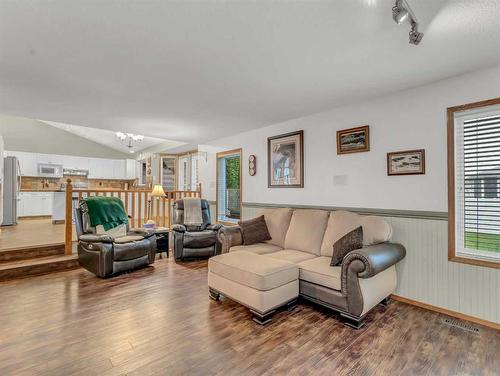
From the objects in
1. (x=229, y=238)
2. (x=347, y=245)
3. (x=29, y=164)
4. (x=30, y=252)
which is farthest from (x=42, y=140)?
(x=347, y=245)

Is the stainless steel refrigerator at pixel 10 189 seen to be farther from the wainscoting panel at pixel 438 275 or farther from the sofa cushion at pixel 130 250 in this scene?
the wainscoting panel at pixel 438 275

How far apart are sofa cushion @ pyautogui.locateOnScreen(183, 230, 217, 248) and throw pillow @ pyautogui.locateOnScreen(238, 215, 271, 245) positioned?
1005 millimetres

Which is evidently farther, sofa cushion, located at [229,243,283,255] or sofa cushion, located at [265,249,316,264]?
sofa cushion, located at [229,243,283,255]

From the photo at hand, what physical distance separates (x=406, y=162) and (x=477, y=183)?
650 millimetres

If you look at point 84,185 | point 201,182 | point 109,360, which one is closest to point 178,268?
point 109,360

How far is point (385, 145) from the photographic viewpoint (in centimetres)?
310

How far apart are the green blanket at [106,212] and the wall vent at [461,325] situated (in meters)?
4.35

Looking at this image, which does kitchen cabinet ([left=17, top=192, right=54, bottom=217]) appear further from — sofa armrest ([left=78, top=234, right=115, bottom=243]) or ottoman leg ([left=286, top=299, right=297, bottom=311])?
ottoman leg ([left=286, top=299, right=297, bottom=311])

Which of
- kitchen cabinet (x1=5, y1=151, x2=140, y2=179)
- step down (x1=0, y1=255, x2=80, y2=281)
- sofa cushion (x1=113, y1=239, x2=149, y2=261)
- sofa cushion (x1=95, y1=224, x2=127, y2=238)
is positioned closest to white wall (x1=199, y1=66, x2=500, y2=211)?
sofa cushion (x1=113, y1=239, x2=149, y2=261)

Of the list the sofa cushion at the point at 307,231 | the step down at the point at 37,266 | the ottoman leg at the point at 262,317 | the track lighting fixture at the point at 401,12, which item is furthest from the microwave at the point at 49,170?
the track lighting fixture at the point at 401,12

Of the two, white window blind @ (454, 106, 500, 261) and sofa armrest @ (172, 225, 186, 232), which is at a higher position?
white window blind @ (454, 106, 500, 261)

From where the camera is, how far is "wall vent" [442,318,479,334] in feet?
7.66

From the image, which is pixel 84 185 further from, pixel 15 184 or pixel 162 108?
pixel 162 108

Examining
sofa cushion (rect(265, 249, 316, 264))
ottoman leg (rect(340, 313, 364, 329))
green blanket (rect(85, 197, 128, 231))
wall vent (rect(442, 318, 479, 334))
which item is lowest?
wall vent (rect(442, 318, 479, 334))
